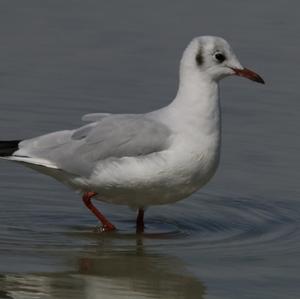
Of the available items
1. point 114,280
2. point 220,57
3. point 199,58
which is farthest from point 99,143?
point 114,280

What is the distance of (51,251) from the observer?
9.53 m

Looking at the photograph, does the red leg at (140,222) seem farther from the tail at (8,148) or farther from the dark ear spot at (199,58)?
the dark ear spot at (199,58)

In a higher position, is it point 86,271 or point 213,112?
point 213,112

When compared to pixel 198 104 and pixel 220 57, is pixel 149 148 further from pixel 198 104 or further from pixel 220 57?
pixel 220 57

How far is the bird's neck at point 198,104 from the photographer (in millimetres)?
9984

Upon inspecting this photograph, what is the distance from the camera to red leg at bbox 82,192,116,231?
10336 millimetres

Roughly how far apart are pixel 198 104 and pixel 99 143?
2.46ft

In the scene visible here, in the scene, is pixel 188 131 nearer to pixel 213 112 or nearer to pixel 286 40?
pixel 213 112

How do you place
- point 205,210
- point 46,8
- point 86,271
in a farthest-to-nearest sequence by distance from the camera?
point 46,8
point 205,210
point 86,271

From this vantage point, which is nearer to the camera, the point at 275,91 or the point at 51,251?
the point at 51,251

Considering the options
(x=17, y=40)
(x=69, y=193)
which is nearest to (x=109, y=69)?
(x=17, y=40)

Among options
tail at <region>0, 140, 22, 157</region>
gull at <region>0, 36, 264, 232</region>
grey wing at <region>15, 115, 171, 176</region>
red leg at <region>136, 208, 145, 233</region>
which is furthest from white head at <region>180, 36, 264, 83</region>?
tail at <region>0, 140, 22, 157</region>

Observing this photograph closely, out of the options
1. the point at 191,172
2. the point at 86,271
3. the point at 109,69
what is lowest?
the point at 86,271

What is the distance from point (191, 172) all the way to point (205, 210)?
3.65 feet
